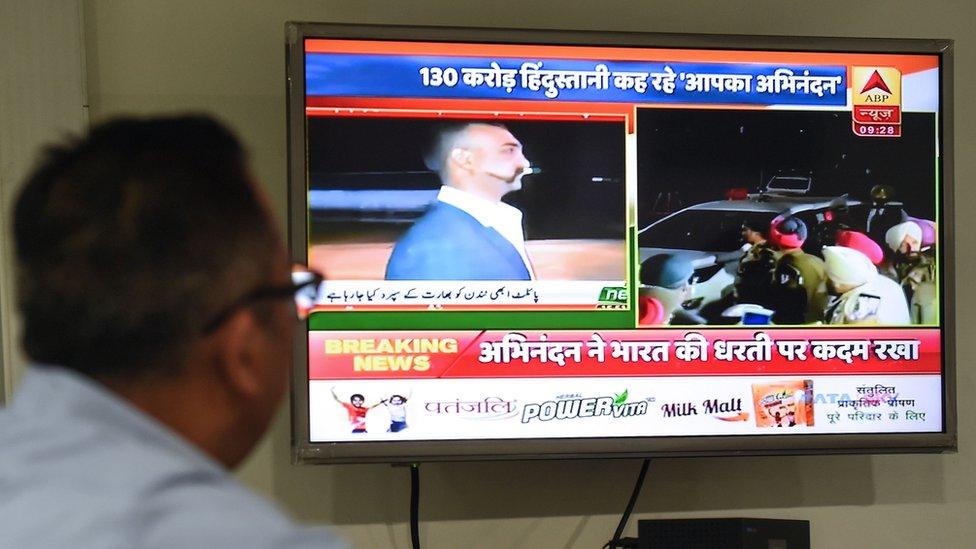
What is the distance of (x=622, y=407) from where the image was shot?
7.71 ft

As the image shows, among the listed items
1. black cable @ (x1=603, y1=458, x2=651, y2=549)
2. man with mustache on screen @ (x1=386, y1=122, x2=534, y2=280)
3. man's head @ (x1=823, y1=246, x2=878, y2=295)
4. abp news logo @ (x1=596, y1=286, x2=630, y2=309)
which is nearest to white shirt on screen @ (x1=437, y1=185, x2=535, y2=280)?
man with mustache on screen @ (x1=386, y1=122, x2=534, y2=280)

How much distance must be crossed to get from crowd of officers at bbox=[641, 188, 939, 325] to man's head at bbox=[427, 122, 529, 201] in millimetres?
365

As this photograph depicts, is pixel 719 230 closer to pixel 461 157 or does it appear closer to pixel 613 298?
pixel 613 298

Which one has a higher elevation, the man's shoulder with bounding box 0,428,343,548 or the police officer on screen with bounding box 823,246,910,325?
the police officer on screen with bounding box 823,246,910,325

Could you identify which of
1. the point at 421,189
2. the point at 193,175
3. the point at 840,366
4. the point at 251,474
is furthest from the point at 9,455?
the point at 840,366

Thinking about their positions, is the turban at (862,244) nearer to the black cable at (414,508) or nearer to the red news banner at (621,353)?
the red news banner at (621,353)

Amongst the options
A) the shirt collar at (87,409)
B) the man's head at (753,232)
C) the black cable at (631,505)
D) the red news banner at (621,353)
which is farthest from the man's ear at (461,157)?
the shirt collar at (87,409)

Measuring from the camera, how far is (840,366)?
243 cm

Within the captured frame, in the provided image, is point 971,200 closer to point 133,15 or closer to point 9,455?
point 133,15

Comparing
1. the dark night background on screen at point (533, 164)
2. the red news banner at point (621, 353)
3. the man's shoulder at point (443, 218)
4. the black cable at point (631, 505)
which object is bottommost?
Result: the black cable at point (631, 505)

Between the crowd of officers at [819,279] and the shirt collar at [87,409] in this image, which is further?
the crowd of officers at [819,279]

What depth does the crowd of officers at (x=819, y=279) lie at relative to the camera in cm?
238

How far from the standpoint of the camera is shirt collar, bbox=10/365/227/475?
77 cm

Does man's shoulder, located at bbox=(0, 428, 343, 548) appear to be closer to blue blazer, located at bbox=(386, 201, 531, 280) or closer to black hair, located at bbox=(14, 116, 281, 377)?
black hair, located at bbox=(14, 116, 281, 377)
